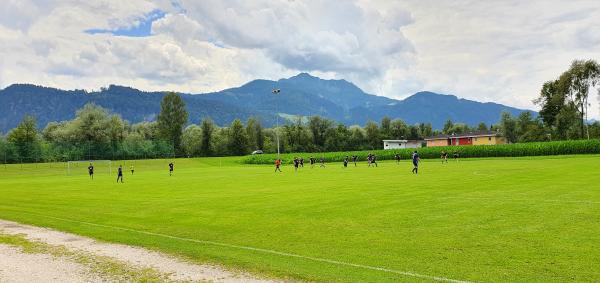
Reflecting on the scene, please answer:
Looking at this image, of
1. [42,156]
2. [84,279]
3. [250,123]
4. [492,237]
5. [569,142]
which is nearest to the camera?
[84,279]

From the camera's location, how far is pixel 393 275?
8883mm

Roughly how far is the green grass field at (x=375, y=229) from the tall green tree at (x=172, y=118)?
10568 centimetres

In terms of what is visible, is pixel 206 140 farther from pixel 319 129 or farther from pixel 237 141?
pixel 319 129

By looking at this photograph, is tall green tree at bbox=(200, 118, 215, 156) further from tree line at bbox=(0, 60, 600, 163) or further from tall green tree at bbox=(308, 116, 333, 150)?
tall green tree at bbox=(308, 116, 333, 150)

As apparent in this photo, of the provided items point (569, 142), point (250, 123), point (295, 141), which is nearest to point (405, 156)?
point (569, 142)

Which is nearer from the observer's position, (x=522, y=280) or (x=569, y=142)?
(x=522, y=280)

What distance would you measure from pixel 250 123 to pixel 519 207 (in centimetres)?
11968

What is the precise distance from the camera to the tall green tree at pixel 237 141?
122 m

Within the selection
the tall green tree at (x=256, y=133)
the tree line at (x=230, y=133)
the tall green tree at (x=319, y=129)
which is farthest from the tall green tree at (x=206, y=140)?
the tall green tree at (x=319, y=129)

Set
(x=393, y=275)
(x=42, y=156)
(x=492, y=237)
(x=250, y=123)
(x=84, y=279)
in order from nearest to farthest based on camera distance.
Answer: (x=393, y=275), (x=84, y=279), (x=492, y=237), (x=42, y=156), (x=250, y=123)

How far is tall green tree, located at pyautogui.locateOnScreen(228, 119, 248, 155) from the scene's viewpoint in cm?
12188

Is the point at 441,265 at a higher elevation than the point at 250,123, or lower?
lower

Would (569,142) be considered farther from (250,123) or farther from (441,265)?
(250,123)

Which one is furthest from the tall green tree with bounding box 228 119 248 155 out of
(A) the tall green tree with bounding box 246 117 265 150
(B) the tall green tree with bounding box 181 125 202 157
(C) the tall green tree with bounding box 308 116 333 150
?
(C) the tall green tree with bounding box 308 116 333 150
